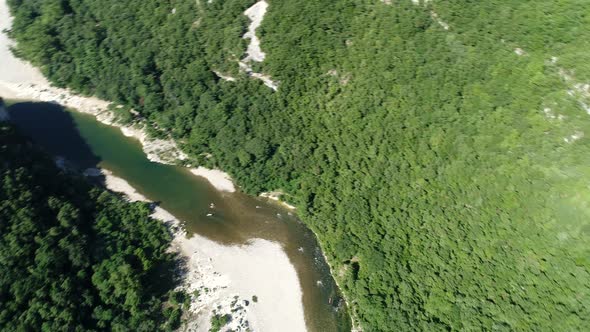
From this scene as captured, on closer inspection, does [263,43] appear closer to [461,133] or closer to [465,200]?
[461,133]

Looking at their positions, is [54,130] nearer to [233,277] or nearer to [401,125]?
[233,277]

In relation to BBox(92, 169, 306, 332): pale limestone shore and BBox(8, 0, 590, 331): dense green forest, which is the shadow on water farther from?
BBox(92, 169, 306, 332): pale limestone shore

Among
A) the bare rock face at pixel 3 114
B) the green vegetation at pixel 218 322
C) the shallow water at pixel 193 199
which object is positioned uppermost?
the bare rock face at pixel 3 114

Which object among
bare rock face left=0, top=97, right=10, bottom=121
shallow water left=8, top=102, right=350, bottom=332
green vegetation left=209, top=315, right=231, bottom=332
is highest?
bare rock face left=0, top=97, right=10, bottom=121

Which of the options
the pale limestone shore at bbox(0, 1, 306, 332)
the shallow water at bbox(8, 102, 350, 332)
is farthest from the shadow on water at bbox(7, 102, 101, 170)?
the pale limestone shore at bbox(0, 1, 306, 332)

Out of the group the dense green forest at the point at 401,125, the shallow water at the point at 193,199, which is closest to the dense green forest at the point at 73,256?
the shallow water at the point at 193,199

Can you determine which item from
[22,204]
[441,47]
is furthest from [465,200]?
[22,204]

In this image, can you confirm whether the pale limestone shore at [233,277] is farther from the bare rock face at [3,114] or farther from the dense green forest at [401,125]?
the bare rock face at [3,114]
